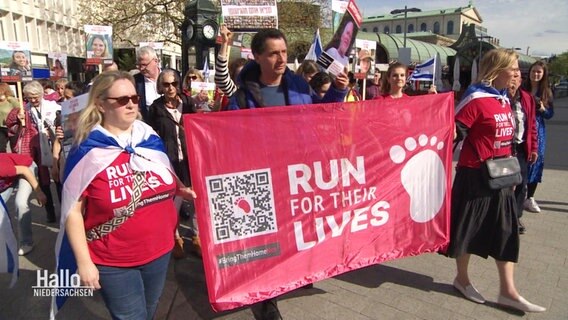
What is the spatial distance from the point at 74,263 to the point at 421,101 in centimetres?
250

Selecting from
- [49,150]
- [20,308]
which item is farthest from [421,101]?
[49,150]

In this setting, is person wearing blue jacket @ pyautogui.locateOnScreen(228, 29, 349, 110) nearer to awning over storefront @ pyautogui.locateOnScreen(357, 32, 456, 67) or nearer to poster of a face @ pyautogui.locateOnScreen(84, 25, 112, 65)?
poster of a face @ pyautogui.locateOnScreen(84, 25, 112, 65)

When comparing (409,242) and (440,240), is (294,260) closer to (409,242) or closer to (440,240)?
(409,242)

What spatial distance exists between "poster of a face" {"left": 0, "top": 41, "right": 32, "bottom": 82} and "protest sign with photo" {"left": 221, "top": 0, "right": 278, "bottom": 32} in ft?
21.3

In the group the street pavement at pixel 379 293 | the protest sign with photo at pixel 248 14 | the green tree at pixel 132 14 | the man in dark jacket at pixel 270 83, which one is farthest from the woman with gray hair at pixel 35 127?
the green tree at pixel 132 14

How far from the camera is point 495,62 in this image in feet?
9.96

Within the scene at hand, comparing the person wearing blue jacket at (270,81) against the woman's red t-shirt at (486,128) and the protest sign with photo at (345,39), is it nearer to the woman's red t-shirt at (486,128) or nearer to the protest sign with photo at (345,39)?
the protest sign with photo at (345,39)

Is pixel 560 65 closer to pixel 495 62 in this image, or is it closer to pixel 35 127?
pixel 495 62

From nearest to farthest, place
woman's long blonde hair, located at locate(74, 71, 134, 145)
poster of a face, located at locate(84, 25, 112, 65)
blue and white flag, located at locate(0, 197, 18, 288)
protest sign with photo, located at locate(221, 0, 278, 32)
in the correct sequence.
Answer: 1. woman's long blonde hair, located at locate(74, 71, 134, 145)
2. blue and white flag, located at locate(0, 197, 18, 288)
3. protest sign with photo, located at locate(221, 0, 278, 32)
4. poster of a face, located at locate(84, 25, 112, 65)

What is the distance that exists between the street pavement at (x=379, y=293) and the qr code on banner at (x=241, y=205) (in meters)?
0.88

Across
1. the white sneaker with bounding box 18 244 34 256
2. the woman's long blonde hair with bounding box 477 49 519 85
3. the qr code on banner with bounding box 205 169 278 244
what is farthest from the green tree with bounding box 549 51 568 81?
the white sneaker with bounding box 18 244 34 256

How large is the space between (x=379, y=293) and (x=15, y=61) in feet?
29.7

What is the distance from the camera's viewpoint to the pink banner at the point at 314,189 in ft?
8.39

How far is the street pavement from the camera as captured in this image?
3.14m
